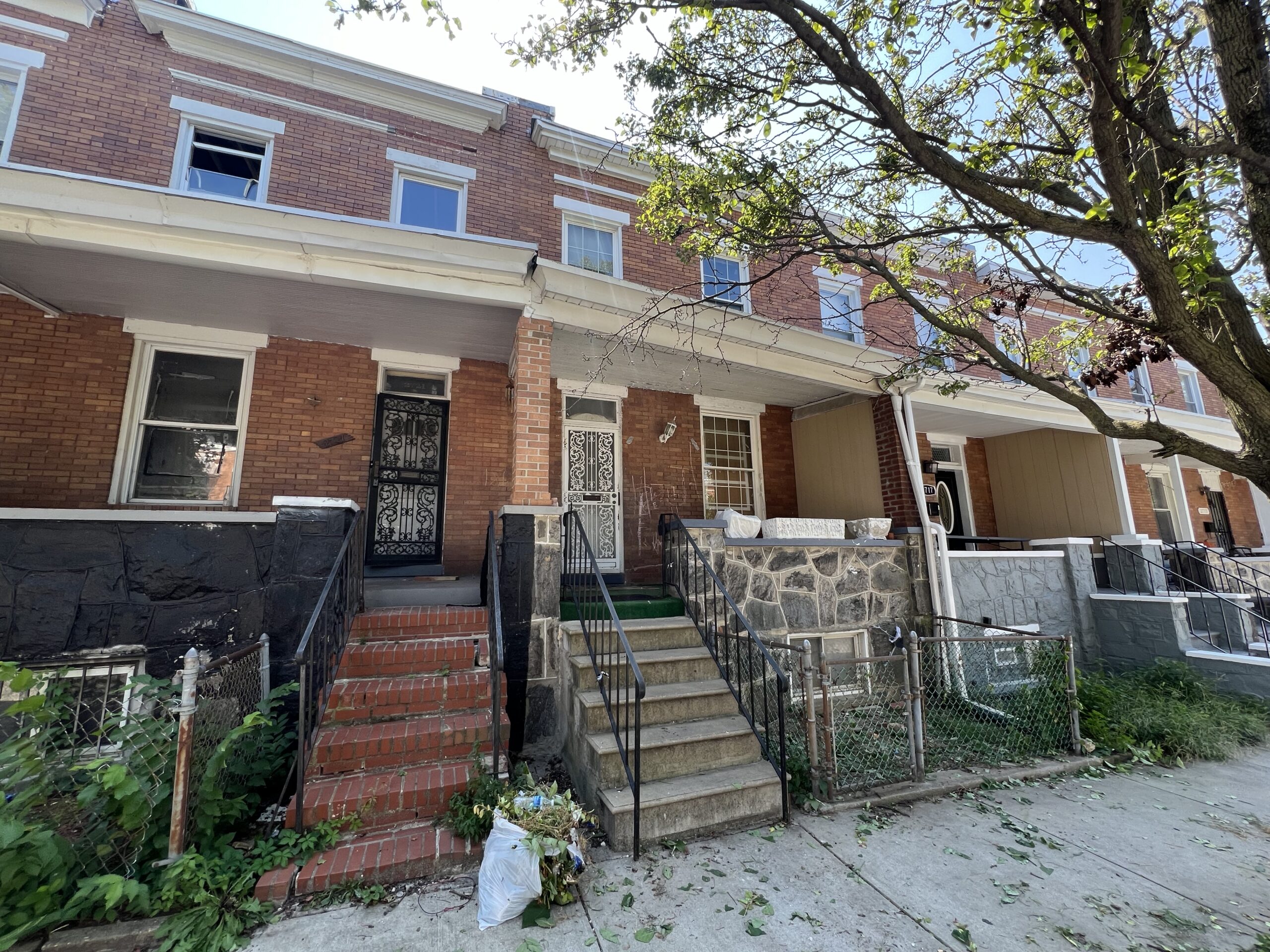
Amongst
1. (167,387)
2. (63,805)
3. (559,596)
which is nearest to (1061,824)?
(559,596)

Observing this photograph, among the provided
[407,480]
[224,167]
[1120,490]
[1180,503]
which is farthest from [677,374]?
[1180,503]

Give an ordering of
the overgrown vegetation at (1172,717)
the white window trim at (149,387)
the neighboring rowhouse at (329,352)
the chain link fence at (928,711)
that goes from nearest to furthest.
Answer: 1. the chain link fence at (928,711)
2. the neighboring rowhouse at (329,352)
3. the overgrown vegetation at (1172,717)
4. the white window trim at (149,387)

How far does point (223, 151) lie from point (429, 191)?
2.29 metres

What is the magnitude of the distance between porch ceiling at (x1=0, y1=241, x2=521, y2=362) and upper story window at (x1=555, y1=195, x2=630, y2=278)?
231 centimetres

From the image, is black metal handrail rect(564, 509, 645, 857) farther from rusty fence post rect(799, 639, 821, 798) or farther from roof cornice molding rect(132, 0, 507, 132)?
roof cornice molding rect(132, 0, 507, 132)

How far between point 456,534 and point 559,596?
6.98ft

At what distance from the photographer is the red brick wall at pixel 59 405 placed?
17.3 ft

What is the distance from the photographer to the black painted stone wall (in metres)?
4.03

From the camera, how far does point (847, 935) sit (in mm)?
2607

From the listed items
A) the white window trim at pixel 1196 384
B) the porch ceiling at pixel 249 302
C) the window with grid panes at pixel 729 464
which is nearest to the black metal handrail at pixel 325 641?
the porch ceiling at pixel 249 302

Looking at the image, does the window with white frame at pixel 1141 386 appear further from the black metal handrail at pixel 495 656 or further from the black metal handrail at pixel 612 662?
the black metal handrail at pixel 495 656

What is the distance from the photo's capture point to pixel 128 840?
2.85 meters

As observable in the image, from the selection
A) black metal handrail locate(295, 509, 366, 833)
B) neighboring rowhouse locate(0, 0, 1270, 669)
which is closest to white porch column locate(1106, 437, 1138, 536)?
neighboring rowhouse locate(0, 0, 1270, 669)

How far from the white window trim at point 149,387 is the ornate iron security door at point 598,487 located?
3.71 meters
